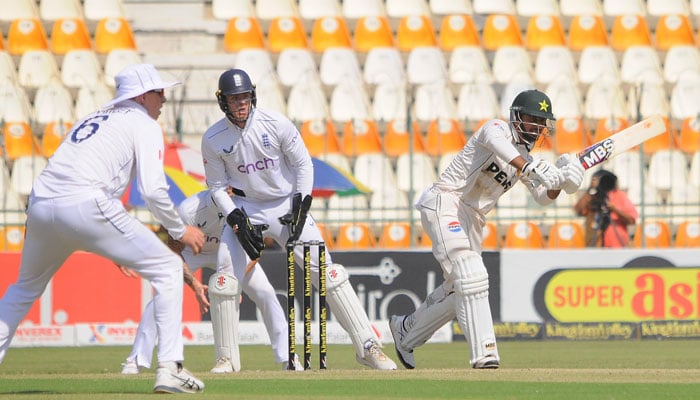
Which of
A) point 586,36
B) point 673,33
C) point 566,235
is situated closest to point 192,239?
point 566,235

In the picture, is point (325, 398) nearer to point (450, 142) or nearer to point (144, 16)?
point (450, 142)

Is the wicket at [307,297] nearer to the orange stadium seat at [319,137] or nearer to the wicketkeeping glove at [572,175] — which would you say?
the wicketkeeping glove at [572,175]

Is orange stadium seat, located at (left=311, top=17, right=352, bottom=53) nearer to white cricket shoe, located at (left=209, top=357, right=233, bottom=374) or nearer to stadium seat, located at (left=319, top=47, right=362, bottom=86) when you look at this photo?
stadium seat, located at (left=319, top=47, right=362, bottom=86)

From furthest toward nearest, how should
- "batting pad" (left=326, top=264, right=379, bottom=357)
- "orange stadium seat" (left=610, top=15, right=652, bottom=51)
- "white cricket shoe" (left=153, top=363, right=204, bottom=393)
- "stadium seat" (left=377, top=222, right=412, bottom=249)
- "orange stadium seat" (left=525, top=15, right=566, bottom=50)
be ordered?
"orange stadium seat" (left=610, top=15, right=652, bottom=51) < "orange stadium seat" (left=525, top=15, right=566, bottom=50) < "stadium seat" (left=377, top=222, right=412, bottom=249) < "batting pad" (left=326, top=264, right=379, bottom=357) < "white cricket shoe" (left=153, top=363, right=204, bottom=393)

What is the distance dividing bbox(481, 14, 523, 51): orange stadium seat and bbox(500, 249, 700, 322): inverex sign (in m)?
5.96

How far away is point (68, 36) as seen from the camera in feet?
64.0

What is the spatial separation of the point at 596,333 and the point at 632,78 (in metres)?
6.11

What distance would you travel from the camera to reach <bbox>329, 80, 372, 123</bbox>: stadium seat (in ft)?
60.5

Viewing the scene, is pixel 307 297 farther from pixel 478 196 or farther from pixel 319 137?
pixel 319 137

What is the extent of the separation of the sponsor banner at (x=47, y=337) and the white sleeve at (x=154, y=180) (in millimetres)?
7362

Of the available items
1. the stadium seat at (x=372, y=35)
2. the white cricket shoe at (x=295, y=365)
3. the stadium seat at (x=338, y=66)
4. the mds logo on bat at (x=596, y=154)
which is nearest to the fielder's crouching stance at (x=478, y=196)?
the mds logo on bat at (x=596, y=154)

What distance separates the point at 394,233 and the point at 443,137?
82.0 inches

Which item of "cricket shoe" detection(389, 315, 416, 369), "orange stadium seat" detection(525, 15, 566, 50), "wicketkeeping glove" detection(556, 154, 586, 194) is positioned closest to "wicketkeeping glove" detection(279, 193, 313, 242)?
"cricket shoe" detection(389, 315, 416, 369)

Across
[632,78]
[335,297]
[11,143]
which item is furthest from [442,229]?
[632,78]
